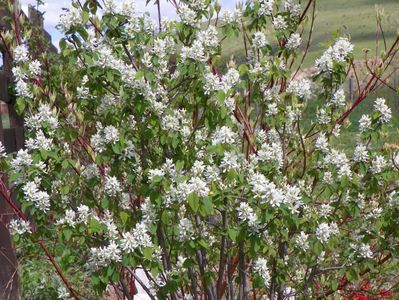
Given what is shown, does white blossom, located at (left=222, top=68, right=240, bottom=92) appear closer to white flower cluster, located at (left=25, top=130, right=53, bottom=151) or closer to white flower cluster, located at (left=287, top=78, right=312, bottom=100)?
white flower cluster, located at (left=287, top=78, right=312, bottom=100)

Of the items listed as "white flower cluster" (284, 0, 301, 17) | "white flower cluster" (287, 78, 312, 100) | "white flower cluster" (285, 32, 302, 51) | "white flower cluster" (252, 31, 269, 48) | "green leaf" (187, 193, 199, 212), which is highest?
"white flower cluster" (284, 0, 301, 17)

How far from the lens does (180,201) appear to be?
8.10ft

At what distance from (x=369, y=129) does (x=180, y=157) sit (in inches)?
33.2

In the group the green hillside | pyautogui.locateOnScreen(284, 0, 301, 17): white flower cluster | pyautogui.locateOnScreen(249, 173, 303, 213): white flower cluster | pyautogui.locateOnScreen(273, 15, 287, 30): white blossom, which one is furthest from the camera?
the green hillside

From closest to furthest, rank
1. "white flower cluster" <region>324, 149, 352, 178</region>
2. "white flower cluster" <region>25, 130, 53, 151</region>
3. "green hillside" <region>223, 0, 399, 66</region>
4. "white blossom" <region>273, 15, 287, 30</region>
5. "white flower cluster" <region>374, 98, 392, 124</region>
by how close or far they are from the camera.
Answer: "white flower cluster" <region>25, 130, 53, 151</region>
"white flower cluster" <region>324, 149, 352, 178</region>
"white flower cluster" <region>374, 98, 392, 124</region>
"white blossom" <region>273, 15, 287, 30</region>
"green hillside" <region>223, 0, 399, 66</region>

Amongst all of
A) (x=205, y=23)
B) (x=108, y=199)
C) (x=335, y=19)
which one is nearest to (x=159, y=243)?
(x=108, y=199)

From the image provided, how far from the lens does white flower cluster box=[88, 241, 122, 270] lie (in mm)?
2537

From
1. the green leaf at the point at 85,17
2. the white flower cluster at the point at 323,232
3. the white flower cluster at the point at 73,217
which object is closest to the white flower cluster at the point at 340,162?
the white flower cluster at the point at 323,232

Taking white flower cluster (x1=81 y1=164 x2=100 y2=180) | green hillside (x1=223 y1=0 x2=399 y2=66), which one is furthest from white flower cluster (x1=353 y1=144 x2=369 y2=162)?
green hillside (x1=223 y1=0 x2=399 y2=66)

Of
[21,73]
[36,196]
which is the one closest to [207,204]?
[36,196]

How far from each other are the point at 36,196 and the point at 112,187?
300mm

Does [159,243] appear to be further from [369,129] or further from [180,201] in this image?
[369,129]

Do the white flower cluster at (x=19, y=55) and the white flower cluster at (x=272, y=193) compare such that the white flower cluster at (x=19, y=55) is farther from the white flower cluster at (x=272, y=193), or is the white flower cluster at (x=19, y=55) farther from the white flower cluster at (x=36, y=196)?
the white flower cluster at (x=272, y=193)

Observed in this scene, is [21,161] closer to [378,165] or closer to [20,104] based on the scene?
[20,104]
